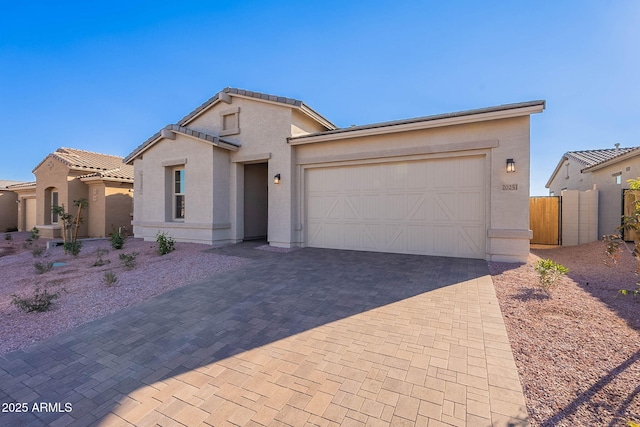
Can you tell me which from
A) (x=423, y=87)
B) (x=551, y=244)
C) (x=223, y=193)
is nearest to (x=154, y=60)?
(x=223, y=193)

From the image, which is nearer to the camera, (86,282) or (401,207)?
(86,282)

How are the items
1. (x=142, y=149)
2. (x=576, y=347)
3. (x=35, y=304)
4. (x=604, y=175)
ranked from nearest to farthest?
(x=576, y=347)
(x=35, y=304)
(x=142, y=149)
(x=604, y=175)

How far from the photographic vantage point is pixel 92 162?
1783 cm

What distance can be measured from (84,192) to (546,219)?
24.0 meters

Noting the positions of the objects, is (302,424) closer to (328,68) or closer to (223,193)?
(223,193)

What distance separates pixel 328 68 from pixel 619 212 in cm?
1243

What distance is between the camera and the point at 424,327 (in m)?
3.83

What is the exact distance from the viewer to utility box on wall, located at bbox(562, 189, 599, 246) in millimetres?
10484

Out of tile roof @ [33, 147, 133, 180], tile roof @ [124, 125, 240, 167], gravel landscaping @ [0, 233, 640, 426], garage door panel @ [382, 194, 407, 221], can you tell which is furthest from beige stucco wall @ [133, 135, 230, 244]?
garage door panel @ [382, 194, 407, 221]

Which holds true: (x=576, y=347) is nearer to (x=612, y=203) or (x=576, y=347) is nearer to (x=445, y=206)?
(x=445, y=206)

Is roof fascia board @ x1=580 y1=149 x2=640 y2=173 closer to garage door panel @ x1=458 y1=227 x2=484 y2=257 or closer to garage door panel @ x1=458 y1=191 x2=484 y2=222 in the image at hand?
garage door panel @ x1=458 y1=191 x2=484 y2=222

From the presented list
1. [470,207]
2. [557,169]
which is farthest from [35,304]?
[557,169]

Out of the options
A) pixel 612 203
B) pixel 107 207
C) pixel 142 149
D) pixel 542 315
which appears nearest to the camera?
pixel 542 315

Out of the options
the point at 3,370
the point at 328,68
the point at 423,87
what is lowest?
the point at 3,370
